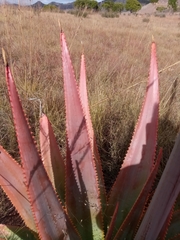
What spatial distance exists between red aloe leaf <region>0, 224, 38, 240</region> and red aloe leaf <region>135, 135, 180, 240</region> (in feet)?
1.54

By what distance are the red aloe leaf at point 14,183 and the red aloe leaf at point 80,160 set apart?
15 cm

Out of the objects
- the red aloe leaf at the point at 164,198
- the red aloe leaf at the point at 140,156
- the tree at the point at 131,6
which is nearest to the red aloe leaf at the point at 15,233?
the red aloe leaf at the point at 140,156

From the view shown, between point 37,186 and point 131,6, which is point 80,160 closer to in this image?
point 37,186

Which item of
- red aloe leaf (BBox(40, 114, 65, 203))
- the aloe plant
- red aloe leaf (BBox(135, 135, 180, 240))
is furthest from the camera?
red aloe leaf (BBox(40, 114, 65, 203))

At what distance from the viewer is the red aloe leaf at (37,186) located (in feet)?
2.15

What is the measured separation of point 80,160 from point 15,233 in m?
0.39

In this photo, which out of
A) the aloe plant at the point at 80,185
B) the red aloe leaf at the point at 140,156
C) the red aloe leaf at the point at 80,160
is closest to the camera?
the aloe plant at the point at 80,185

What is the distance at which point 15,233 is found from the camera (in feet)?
3.66

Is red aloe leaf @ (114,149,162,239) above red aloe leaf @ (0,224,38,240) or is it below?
above

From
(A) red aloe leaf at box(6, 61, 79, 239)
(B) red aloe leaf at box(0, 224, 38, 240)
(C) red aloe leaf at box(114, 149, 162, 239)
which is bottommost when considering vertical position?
(B) red aloe leaf at box(0, 224, 38, 240)

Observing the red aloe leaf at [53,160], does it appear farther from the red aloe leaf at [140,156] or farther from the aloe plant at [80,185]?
the red aloe leaf at [140,156]

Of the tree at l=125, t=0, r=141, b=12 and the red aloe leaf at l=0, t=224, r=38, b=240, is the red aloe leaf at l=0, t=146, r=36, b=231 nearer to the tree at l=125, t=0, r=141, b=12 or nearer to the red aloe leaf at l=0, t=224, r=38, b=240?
the red aloe leaf at l=0, t=224, r=38, b=240

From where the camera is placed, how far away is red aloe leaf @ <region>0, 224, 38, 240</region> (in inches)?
44.0

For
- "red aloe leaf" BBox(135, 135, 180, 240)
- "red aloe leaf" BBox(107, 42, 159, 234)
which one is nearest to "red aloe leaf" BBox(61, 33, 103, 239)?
"red aloe leaf" BBox(107, 42, 159, 234)
